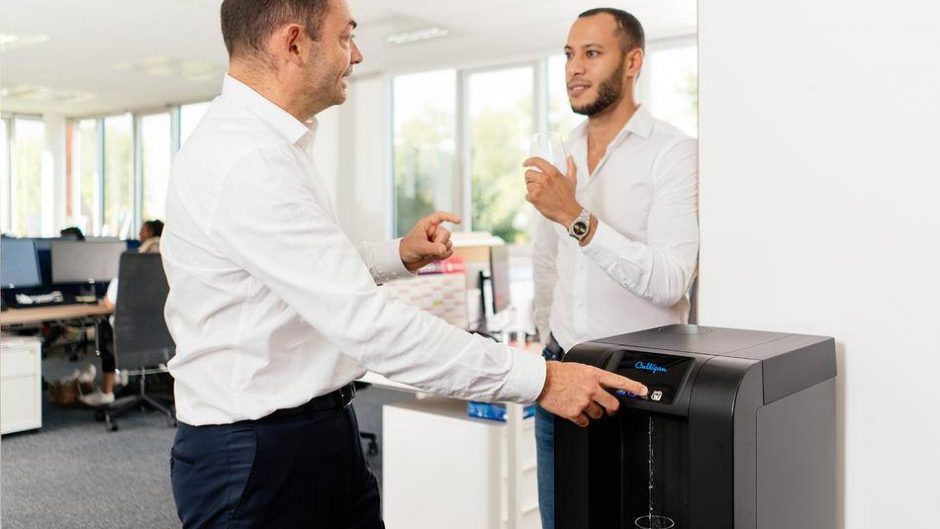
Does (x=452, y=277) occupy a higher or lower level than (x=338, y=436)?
higher

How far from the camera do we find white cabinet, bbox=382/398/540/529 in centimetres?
264

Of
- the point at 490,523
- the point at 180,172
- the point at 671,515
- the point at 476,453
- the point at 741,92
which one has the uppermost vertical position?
the point at 741,92

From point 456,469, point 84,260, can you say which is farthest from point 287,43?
point 84,260

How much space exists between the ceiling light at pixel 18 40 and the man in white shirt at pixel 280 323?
268 inches

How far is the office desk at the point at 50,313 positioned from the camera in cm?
492

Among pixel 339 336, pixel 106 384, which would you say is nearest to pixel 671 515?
pixel 339 336

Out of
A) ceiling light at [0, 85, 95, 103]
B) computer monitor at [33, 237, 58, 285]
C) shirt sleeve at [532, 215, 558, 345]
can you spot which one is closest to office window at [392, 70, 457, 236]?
computer monitor at [33, 237, 58, 285]

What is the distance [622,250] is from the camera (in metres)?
1.60

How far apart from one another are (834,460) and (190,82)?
30.4 ft

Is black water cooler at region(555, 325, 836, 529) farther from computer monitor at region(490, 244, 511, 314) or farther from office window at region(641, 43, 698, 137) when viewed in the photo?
office window at region(641, 43, 698, 137)

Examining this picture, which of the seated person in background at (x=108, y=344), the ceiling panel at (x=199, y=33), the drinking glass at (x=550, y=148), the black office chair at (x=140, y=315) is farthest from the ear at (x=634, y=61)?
the ceiling panel at (x=199, y=33)

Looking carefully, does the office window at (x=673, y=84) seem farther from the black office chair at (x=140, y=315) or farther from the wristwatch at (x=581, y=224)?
the wristwatch at (x=581, y=224)

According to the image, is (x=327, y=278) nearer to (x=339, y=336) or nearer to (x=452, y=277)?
(x=339, y=336)

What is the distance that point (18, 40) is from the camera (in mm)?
7340
